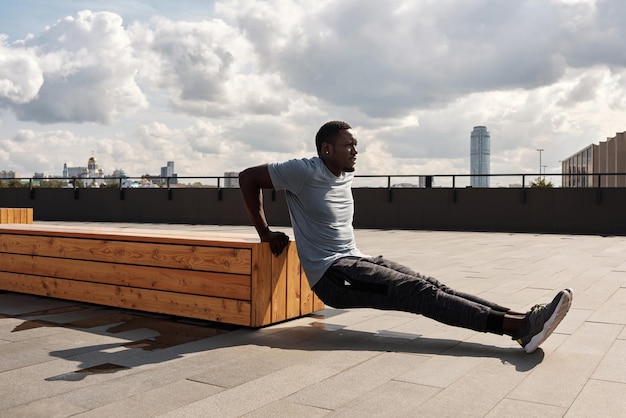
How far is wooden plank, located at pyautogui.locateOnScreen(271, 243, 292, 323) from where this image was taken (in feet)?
16.8

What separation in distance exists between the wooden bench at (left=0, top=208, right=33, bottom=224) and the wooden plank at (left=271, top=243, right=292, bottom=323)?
724 cm

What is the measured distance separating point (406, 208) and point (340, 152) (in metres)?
16.8

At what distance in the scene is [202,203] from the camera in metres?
24.4

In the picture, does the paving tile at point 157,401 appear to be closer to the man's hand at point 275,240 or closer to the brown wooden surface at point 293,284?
the man's hand at point 275,240

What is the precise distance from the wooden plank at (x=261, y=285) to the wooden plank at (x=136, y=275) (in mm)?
71

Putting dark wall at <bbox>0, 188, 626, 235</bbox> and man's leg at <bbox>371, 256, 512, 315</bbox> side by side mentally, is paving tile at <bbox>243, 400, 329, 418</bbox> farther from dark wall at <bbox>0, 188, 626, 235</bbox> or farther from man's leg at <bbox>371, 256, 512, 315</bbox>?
dark wall at <bbox>0, 188, 626, 235</bbox>

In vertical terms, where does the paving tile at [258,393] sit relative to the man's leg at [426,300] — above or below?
below

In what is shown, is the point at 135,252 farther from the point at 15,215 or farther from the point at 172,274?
the point at 15,215

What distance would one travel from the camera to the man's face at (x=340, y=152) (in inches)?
189

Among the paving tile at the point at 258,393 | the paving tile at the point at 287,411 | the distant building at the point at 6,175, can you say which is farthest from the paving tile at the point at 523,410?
the distant building at the point at 6,175

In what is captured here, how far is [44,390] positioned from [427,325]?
10.1 ft

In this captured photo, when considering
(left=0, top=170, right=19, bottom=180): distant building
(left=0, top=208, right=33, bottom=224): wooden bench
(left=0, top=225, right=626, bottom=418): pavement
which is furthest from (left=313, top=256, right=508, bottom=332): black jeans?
(left=0, top=170, right=19, bottom=180): distant building

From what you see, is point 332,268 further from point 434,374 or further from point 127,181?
point 127,181

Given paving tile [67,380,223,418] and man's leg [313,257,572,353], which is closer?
paving tile [67,380,223,418]
